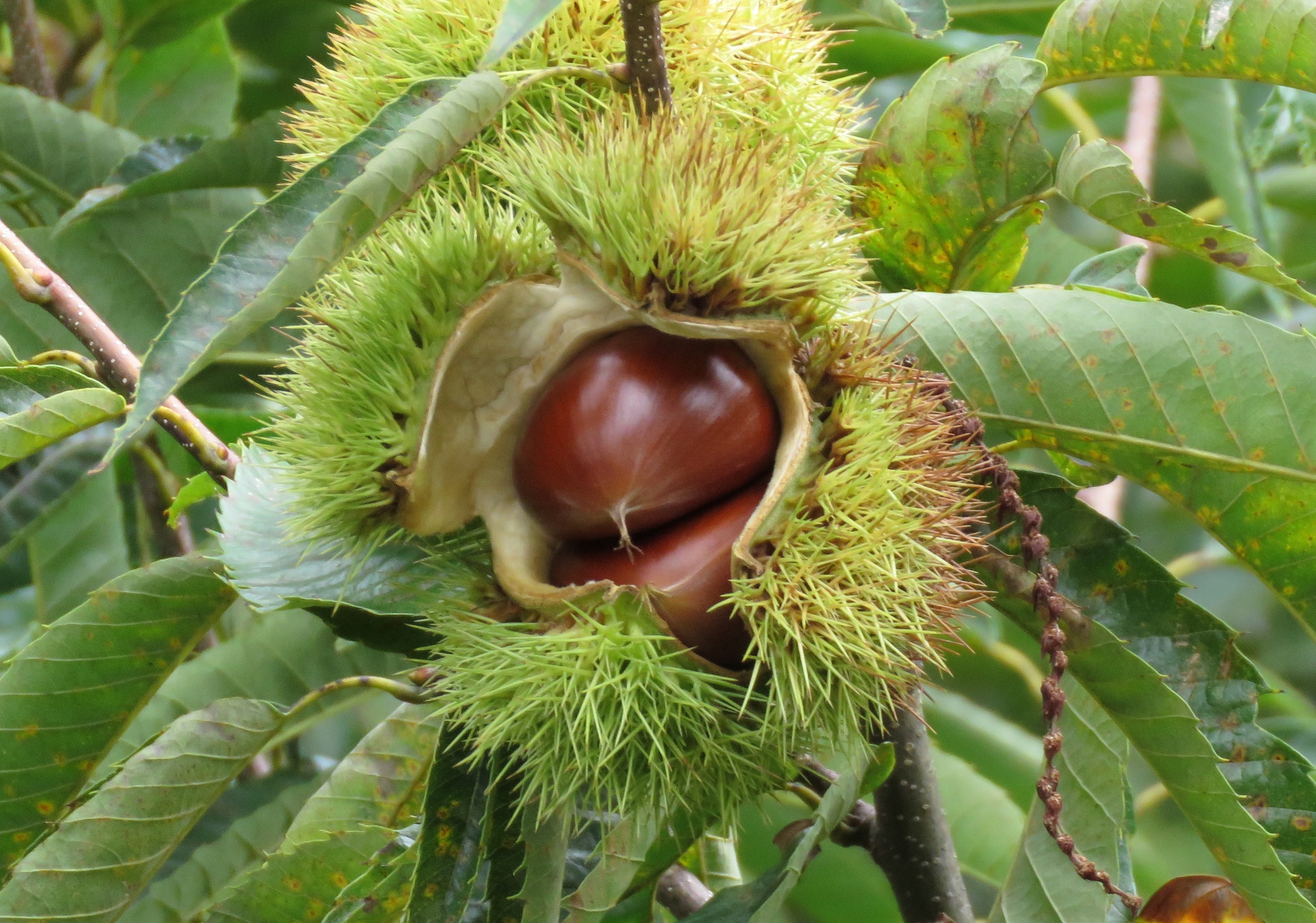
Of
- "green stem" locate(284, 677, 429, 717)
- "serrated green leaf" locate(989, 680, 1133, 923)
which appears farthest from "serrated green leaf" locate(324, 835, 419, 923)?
"serrated green leaf" locate(989, 680, 1133, 923)

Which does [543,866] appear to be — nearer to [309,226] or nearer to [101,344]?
[309,226]

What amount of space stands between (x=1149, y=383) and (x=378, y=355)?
1.86 ft

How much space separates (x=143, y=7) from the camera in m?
1.67

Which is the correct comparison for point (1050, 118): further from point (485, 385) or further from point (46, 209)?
point (485, 385)

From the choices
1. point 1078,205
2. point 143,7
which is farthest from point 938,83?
point 143,7

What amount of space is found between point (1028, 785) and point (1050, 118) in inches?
71.1

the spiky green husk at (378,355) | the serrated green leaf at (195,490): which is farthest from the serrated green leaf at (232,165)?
the spiky green husk at (378,355)

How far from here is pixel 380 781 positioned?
3.66ft

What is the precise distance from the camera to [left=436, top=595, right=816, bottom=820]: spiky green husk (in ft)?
2.35

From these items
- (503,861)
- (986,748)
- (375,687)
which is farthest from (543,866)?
(986,748)

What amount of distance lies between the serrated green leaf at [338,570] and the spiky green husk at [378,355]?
0.18 feet

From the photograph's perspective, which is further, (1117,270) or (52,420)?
(1117,270)

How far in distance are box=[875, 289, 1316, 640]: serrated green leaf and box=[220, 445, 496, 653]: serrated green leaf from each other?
39cm

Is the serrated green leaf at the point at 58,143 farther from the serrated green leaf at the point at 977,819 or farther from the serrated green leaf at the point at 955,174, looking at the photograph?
the serrated green leaf at the point at 977,819
